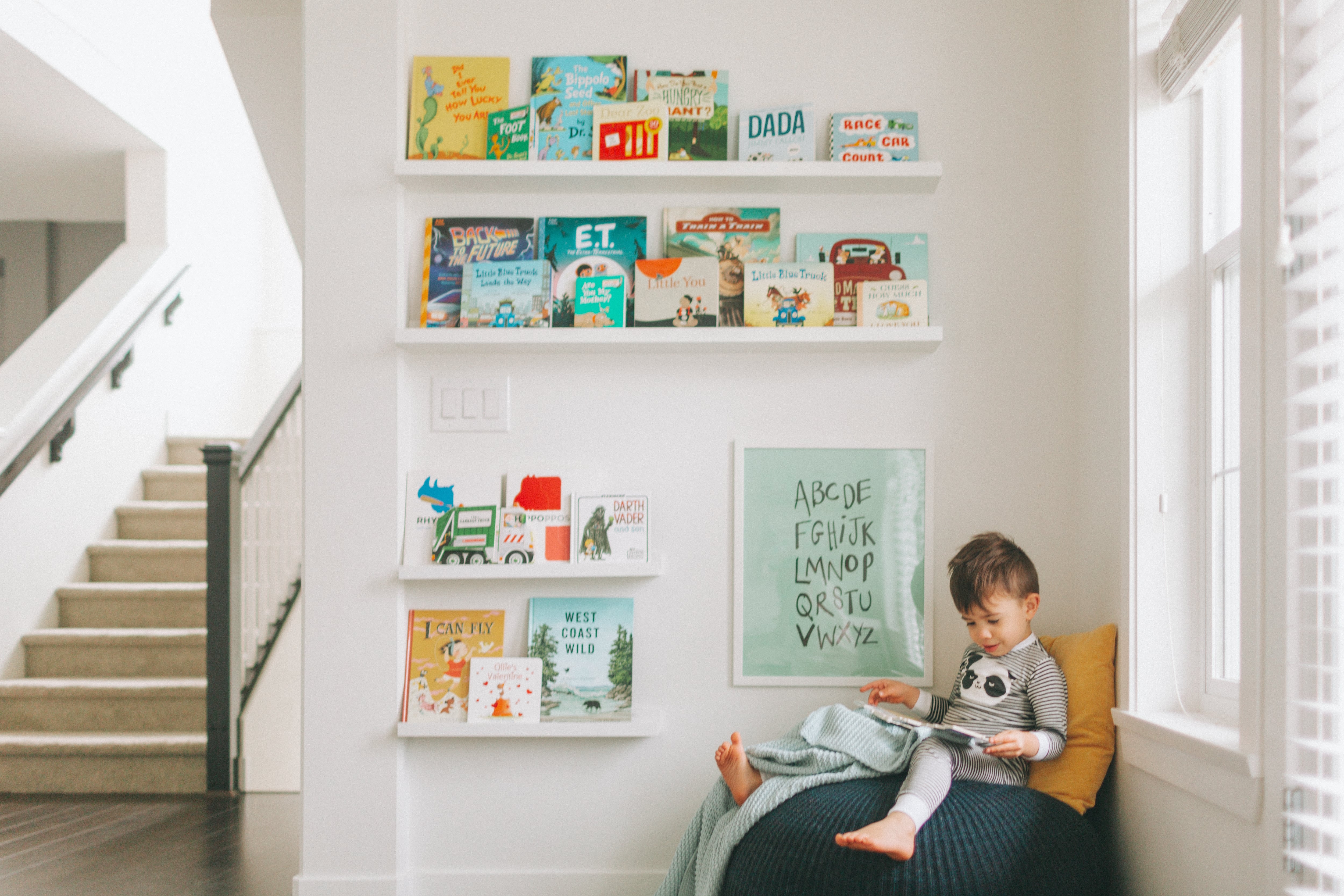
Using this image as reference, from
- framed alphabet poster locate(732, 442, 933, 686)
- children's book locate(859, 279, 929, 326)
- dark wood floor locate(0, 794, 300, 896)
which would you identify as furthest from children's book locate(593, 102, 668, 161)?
dark wood floor locate(0, 794, 300, 896)

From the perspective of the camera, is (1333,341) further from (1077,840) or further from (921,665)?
(921,665)

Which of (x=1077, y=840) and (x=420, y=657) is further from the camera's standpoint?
(x=420, y=657)

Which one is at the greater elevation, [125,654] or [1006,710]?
[1006,710]

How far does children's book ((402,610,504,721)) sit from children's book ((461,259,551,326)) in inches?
26.7

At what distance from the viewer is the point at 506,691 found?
2107 millimetres

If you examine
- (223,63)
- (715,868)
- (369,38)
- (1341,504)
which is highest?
(223,63)

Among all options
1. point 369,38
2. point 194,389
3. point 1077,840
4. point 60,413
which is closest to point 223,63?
point 194,389

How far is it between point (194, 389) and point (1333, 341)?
5407mm

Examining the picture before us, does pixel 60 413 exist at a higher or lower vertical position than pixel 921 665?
higher

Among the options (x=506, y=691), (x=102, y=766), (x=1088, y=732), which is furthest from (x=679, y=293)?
(x=102, y=766)

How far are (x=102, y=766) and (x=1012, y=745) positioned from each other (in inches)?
122

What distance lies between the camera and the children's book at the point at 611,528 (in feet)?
7.02

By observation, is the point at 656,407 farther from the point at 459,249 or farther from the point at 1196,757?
the point at 1196,757

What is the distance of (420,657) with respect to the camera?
2.15m
